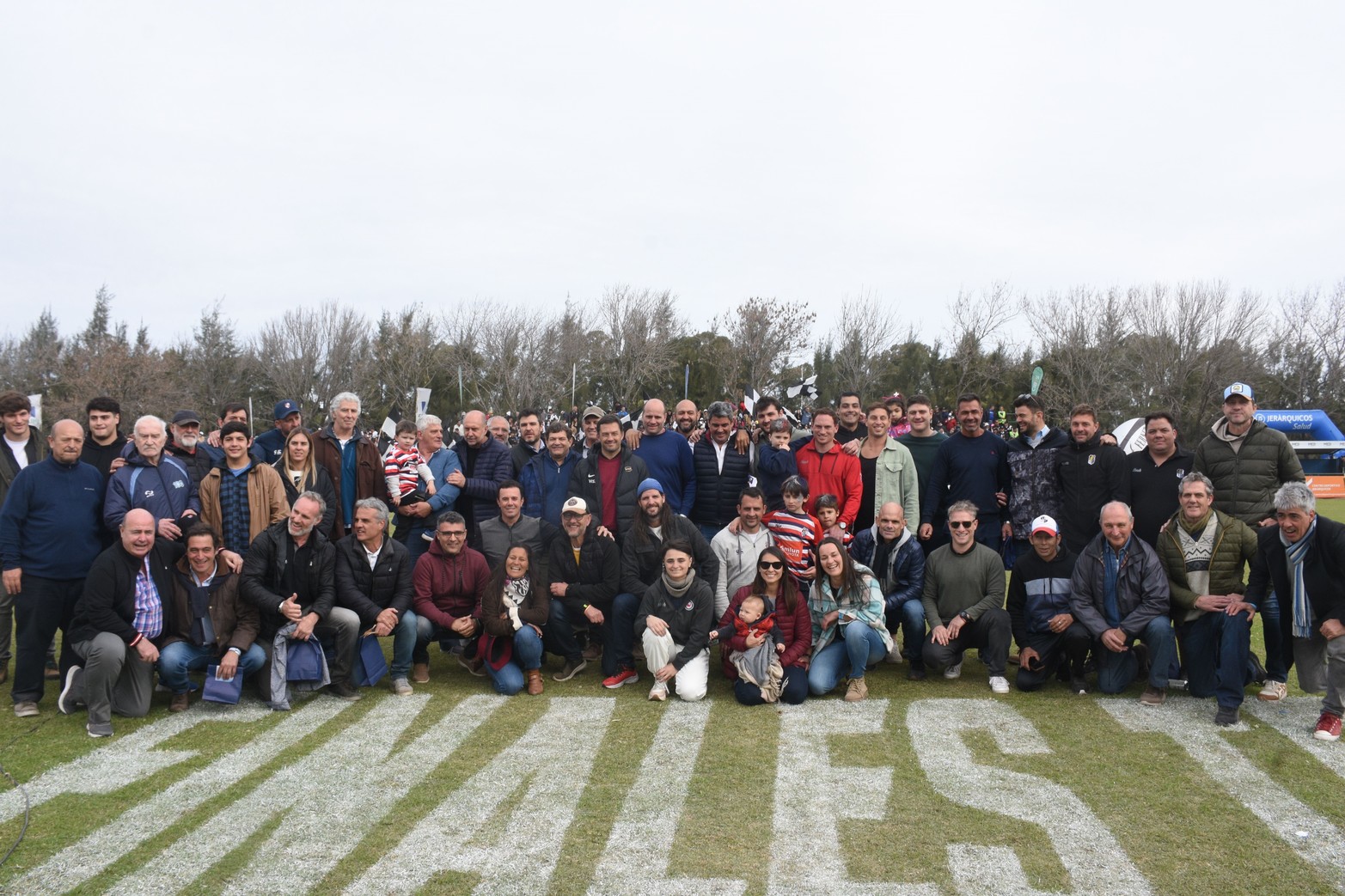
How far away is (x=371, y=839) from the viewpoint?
4.48 m

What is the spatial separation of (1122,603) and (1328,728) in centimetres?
140

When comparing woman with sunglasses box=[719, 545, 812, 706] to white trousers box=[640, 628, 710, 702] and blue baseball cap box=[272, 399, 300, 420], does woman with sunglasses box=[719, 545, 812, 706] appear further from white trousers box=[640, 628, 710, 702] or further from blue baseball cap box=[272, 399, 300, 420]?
blue baseball cap box=[272, 399, 300, 420]

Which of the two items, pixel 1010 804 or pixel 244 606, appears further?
pixel 244 606

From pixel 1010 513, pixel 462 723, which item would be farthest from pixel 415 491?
pixel 1010 513

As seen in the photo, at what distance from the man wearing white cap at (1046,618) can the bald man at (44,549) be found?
6.86m

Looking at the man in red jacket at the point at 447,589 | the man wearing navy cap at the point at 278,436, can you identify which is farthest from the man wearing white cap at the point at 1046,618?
the man wearing navy cap at the point at 278,436

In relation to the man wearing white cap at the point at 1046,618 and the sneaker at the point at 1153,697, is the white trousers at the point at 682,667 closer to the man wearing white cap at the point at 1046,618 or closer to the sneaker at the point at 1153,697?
the man wearing white cap at the point at 1046,618

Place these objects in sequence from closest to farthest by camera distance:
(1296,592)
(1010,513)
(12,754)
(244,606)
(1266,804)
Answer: (1266,804)
(12,754)
(1296,592)
(244,606)
(1010,513)

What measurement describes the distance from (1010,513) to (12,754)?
24.1 feet

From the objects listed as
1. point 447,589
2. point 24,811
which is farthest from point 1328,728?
point 24,811

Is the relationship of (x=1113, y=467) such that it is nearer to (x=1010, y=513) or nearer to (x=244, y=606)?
(x=1010, y=513)

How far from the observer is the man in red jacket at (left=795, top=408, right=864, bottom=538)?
25.9ft

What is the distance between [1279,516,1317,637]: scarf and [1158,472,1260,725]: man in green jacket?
0.32 meters

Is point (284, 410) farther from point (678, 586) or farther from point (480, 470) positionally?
point (678, 586)
